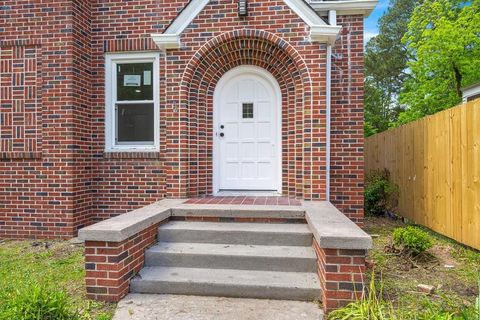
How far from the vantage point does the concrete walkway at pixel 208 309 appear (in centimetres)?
313

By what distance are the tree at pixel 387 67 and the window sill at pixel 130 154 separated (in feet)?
70.9

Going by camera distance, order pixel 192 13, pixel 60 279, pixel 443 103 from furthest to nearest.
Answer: pixel 443 103 < pixel 192 13 < pixel 60 279

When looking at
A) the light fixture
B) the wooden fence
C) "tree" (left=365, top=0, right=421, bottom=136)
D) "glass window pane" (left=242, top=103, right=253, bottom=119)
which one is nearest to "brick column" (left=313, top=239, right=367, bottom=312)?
the wooden fence

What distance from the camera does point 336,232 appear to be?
3379 millimetres

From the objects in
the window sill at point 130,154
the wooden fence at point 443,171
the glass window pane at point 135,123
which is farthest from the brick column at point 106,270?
the wooden fence at point 443,171

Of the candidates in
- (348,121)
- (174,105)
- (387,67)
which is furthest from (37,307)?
(387,67)

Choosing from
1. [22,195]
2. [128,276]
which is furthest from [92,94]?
[128,276]

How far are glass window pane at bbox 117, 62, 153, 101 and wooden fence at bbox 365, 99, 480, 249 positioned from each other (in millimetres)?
5109

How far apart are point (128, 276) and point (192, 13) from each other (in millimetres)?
4240

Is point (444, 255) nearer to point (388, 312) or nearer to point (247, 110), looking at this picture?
point (388, 312)

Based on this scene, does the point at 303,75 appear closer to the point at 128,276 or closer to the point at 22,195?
the point at 128,276

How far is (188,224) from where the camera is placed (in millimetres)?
4594

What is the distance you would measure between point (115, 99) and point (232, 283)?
451cm

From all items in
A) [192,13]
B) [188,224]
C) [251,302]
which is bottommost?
[251,302]
